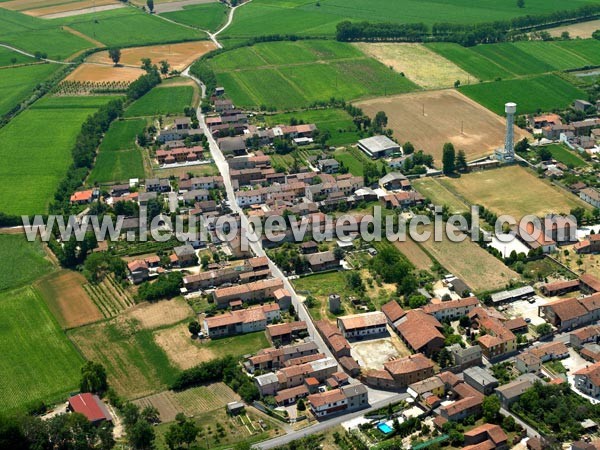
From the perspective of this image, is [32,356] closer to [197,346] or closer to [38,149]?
[197,346]

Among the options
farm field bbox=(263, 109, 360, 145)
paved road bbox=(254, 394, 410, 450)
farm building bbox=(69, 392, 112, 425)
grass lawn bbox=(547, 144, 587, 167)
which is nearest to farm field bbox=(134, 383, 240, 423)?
farm building bbox=(69, 392, 112, 425)

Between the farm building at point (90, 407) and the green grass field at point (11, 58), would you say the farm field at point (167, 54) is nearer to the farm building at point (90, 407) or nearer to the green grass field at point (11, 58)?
the green grass field at point (11, 58)

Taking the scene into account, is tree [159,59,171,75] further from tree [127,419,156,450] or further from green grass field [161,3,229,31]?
tree [127,419,156,450]

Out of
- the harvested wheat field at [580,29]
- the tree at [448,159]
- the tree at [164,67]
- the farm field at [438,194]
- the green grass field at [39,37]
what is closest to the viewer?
the farm field at [438,194]

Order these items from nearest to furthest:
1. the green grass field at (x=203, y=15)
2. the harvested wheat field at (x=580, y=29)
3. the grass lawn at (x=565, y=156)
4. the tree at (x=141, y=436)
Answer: the tree at (x=141, y=436), the grass lawn at (x=565, y=156), the harvested wheat field at (x=580, y=29), the green grass field at (x=203, y=15)

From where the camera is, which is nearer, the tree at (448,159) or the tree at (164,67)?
the tree at (448,159)

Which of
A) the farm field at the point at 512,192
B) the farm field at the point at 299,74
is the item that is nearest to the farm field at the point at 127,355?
the farm field at the point at 512,192
